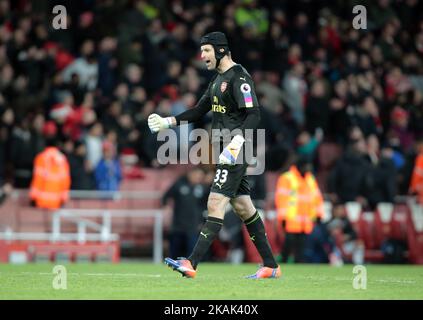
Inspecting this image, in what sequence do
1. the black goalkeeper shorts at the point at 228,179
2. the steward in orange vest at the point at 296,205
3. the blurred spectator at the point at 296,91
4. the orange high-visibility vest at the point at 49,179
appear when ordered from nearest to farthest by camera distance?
1. the black goalkeeper shorts at the point at 228,179
2. the steward in orange vest at the point at 296,205
3. the orange high-visibility vest at the point at 49,179
4. the blurred spectator at the point at 296,91

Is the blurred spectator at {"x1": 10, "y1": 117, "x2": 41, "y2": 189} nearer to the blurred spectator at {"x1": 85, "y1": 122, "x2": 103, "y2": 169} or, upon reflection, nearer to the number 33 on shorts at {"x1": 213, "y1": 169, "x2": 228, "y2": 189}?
the blurred spectator at {"x1": 85, "y1": 122, "x2": 103, "y2": 169}

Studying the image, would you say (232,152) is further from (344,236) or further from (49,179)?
(344,236)

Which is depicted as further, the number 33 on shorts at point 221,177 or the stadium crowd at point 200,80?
the stadium crowd at point 200,80

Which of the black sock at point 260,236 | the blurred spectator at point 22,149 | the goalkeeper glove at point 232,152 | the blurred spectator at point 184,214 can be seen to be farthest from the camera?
the blurred spectator at point 22,149

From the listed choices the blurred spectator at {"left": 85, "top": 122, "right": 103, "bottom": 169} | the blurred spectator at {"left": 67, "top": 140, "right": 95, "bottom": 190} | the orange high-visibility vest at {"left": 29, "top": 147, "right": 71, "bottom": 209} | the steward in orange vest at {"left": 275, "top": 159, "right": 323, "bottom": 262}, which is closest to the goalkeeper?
the steward in orange vest at {"left": 275, "top": 159, "right": 323, "bottom": 262}

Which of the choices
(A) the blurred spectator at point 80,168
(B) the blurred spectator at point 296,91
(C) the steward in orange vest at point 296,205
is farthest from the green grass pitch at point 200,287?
(B) the blurred spectator at point 296,91

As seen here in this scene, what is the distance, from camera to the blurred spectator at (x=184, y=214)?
19016 millimetres

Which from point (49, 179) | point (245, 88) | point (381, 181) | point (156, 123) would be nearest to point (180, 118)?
point (156, 123)

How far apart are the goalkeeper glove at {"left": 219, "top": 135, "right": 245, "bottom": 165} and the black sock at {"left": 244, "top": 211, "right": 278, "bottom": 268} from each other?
0.94m

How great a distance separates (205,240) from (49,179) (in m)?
8.45

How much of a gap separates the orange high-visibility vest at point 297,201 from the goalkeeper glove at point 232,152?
7805mm

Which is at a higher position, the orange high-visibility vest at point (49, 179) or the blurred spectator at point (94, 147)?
the blurred spectator at point (94, 147)

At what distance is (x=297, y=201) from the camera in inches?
732

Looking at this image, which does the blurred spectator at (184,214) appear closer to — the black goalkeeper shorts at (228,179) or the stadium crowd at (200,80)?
the stadium crowd at (200,80)
